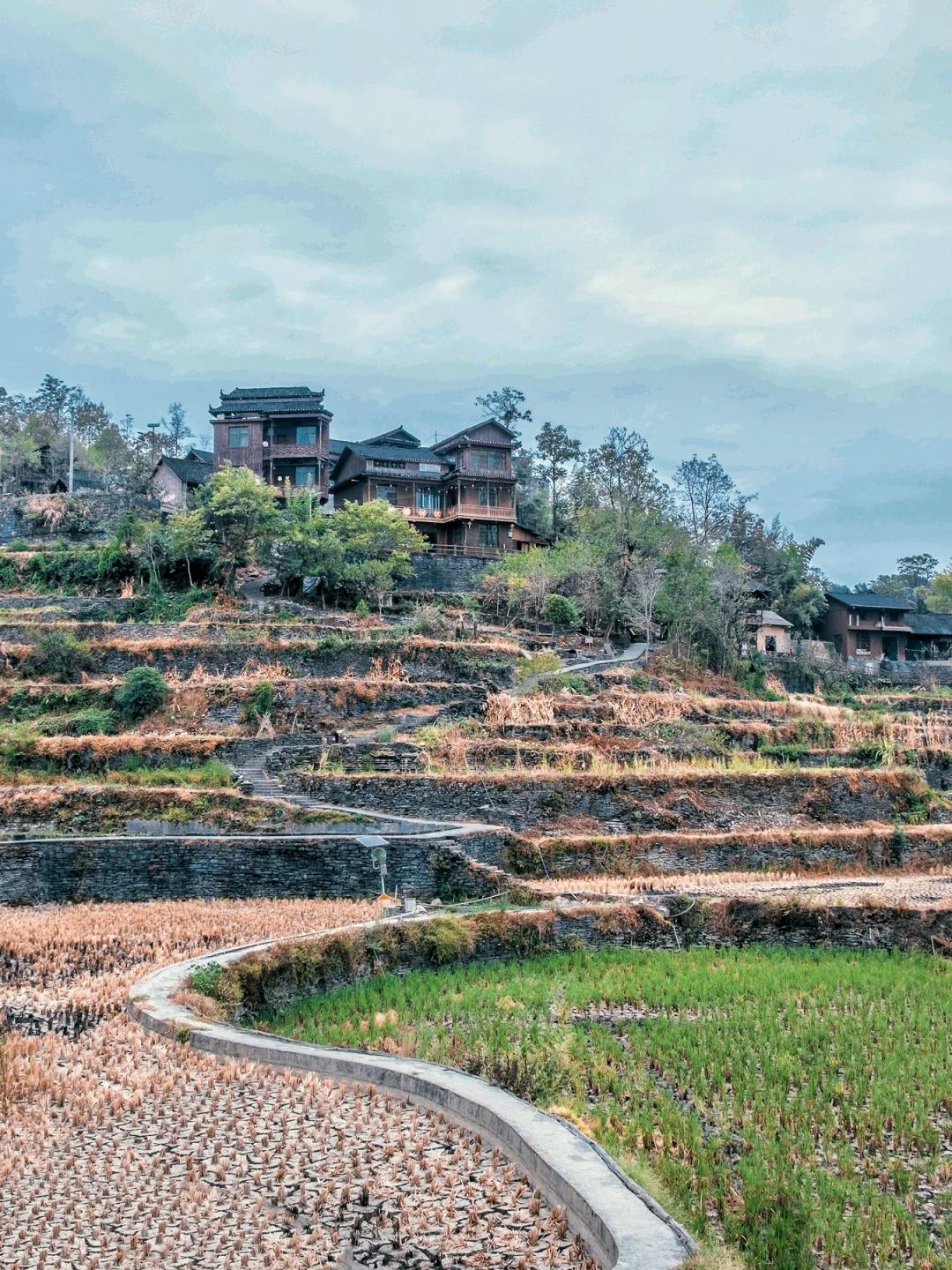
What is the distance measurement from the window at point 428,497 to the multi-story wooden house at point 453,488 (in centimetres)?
4

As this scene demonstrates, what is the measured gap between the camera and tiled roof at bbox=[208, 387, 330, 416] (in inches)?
2269

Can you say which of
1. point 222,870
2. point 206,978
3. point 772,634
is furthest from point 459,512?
point 206,978

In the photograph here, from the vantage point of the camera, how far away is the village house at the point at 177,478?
54594 millimetres

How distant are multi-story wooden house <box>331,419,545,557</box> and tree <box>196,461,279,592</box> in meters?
11.2

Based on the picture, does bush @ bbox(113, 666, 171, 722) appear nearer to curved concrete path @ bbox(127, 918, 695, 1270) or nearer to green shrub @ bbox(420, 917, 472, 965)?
green shrub @ bbox(420, 917, 472, 965)

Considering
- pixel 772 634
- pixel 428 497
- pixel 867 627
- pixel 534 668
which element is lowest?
pixel 534 668

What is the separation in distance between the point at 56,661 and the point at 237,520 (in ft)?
31.4

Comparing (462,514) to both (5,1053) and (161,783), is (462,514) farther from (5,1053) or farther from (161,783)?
(5,1053)

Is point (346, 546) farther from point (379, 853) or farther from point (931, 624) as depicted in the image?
point (931, 624)

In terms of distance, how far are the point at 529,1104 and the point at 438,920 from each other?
28.2ft

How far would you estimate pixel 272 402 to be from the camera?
191 feet

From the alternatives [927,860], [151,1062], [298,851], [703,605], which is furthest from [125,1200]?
[703,605]

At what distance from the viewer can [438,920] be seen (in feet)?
67.4

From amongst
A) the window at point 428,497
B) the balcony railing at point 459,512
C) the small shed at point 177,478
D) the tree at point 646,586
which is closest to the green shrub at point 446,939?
the tree at point 646,586
